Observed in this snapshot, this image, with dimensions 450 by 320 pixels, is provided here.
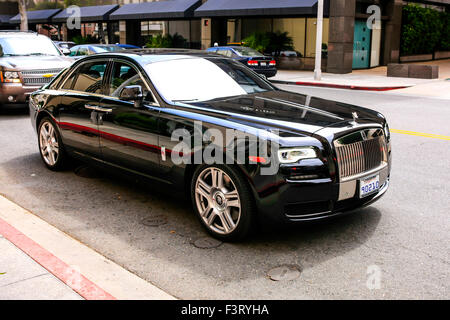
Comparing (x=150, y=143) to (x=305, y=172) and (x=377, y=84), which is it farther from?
(x=377, y=84)

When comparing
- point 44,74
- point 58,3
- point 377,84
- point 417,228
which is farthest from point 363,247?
point 58,3

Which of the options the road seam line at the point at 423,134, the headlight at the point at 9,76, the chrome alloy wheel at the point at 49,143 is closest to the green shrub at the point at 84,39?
the headlight at the point at 9,76

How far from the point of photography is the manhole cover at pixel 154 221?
17.0 ft

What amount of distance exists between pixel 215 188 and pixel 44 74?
9067 millimetres

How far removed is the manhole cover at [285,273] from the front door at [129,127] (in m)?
1.72

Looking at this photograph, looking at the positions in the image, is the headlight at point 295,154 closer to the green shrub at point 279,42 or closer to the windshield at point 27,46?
the windshield at point 27,46

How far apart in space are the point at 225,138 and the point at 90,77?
9.15 ft

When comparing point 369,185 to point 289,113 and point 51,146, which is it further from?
point 51,146

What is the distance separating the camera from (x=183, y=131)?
484cm

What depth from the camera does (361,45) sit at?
93.1 ft

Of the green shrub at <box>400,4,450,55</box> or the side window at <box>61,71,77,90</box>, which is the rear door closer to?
the side window at <box>61,71,77,90</box>

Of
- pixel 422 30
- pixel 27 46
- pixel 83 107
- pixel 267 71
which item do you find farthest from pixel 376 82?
pixel 83 107
